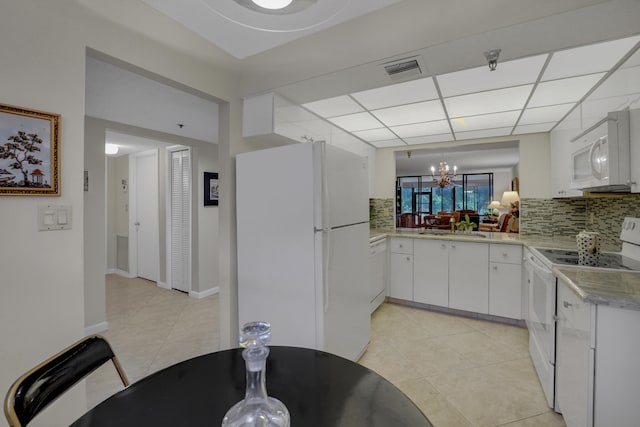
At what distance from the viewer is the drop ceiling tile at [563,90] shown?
6.68 feet

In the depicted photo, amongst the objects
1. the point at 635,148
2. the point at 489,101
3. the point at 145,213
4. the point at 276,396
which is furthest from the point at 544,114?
the point at 145,213

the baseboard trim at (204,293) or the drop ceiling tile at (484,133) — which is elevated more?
the drop ceiling tile at (484,133)

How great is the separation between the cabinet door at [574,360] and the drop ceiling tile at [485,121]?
180cm

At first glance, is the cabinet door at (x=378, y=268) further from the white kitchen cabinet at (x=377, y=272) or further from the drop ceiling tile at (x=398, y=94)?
the drop ceiling tile at (x=398, y=94)

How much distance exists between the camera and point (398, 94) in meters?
2.37

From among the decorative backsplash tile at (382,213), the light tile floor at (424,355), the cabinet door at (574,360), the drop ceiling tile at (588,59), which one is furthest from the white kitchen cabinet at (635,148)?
the decorative backsplash tile at (382,213)

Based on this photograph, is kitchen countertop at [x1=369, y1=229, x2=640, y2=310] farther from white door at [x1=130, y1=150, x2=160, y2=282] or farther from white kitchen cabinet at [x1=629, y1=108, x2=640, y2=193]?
white door at [x1=130, y1=150, x2=160, y2=282]

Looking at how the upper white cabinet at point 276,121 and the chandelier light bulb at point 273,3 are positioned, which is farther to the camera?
the upper white cabinet at point 276,121

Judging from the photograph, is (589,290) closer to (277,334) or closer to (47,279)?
(277,334)

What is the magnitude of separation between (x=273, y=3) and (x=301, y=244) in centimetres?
130

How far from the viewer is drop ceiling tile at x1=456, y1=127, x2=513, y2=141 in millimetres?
3383

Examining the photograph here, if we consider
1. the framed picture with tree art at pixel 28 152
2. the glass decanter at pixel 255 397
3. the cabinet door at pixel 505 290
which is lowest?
the cabinet door at pixel 505 290

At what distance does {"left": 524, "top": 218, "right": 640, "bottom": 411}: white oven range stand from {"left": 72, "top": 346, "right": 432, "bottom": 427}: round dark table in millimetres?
1558

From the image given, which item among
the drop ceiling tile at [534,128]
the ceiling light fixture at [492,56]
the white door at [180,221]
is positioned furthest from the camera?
the white door at [180,221]
